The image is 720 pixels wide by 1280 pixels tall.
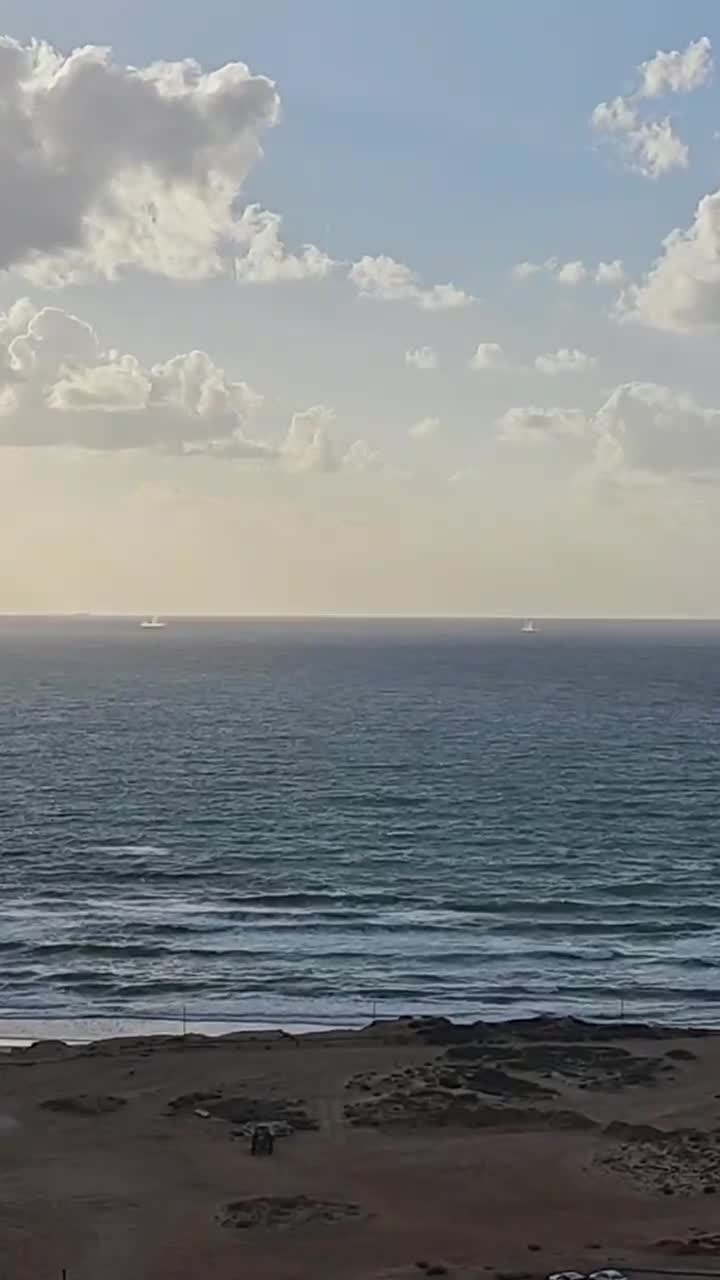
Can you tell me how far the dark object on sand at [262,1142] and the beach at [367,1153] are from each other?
1.26 feet

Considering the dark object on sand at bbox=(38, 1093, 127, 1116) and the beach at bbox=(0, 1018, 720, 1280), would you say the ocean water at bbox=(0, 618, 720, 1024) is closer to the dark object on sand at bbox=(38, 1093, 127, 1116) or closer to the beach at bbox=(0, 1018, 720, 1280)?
the beach at bbox=(0, 1018, 720, 1280)

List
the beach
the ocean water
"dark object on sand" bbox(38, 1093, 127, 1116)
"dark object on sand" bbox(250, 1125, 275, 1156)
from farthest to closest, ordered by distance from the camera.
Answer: the ocean water → "dark object on sand" bbox(38, 1093, 127, 1116) → "dark object on sand" bbox(250, 1125, 275, 1156) → the beach

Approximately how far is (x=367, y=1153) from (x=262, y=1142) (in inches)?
119

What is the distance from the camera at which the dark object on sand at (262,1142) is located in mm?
40375

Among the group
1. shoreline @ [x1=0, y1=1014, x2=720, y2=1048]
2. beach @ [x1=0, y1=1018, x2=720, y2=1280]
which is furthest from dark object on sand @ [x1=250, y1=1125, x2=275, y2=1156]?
shoreline @ [x1=0, y1=1014, x2=720, y2=1048]

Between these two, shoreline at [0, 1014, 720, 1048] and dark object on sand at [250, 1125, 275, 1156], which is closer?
dark object on sand at [250, 1125, 275, 1156]

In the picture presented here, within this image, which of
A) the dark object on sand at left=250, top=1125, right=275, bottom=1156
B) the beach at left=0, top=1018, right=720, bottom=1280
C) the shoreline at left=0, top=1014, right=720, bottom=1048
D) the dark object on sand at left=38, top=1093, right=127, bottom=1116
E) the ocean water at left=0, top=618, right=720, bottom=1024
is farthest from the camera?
the ocean water at left=0, top=618, right=720, bottom=1024

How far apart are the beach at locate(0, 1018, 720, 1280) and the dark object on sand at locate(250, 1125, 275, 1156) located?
0.39 metres

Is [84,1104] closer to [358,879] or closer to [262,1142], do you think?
[262,1142]

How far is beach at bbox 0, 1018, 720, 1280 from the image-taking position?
34438 mm

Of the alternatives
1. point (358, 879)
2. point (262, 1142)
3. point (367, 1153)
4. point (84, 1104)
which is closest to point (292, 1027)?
point (84, 1104)

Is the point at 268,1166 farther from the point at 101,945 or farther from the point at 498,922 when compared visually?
the point at 498,922

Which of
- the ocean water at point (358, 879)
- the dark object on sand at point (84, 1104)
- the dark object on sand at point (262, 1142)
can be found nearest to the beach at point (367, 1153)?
the dark object on sand at point (84, 1104)

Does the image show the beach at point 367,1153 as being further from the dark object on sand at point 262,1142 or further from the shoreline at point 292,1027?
the dark object on sand at point 262,1142
